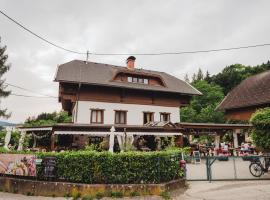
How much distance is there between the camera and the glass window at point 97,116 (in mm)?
23031

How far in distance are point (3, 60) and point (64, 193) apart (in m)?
38.5

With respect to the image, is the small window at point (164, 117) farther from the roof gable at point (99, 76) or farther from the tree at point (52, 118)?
the tree at point (52, 118)

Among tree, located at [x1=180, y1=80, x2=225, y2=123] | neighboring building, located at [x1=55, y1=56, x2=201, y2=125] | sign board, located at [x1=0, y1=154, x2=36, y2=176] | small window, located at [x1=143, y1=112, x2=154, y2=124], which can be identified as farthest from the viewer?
tree, located at [x1=180, y1=80, x2=225, y2=123]

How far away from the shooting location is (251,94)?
1196 inches

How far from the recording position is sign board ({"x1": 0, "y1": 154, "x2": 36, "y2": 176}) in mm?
11758

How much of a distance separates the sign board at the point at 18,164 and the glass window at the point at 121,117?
12.1m

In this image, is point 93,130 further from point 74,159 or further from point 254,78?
point 254,78

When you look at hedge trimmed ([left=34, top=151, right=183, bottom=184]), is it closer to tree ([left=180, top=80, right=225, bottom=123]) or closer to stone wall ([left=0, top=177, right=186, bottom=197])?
stone wall ([left=0, top=177, right=186, bottom=197])

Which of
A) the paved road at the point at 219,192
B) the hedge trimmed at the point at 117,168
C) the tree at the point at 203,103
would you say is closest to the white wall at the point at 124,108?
the hedge trimmed at the point at 117,168

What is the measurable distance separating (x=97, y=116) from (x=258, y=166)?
1435cm

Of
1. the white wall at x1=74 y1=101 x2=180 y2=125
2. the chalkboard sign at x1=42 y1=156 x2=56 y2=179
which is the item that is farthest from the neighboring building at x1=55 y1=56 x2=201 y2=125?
the chalkboard sign at x1=42 y1=156 x2=56 y2=179

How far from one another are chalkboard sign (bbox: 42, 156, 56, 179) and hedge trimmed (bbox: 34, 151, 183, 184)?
322 mm

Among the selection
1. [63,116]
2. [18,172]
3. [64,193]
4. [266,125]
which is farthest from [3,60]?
[266,125]

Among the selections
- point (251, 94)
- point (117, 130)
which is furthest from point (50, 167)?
point (251, 94)
